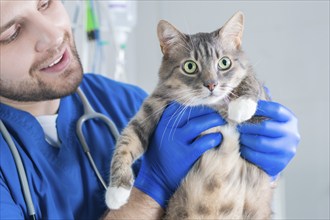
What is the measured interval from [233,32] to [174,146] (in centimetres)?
37

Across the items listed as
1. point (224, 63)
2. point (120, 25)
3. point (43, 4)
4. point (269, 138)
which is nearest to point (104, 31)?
point (120, 25)

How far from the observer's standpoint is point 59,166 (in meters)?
1.17

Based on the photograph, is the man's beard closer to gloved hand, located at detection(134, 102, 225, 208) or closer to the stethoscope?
the stethoscope

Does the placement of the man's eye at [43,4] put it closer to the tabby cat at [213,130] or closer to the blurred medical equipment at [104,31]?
the tabby cat at [213,130]

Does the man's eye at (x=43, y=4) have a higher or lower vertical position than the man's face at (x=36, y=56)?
higher

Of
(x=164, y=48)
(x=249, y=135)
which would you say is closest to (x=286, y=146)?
(x=249, y=135)

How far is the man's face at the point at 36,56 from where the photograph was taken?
1127mm

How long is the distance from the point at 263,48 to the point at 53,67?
2.36 ft

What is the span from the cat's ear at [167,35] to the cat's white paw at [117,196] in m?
0.43

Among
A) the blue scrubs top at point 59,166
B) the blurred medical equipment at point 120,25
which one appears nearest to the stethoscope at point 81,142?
the blue scrubs top at point 59,166

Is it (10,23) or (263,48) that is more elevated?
(10,23)

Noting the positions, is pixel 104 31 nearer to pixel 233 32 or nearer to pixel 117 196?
pixel 233 32

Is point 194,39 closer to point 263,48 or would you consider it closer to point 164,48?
point 164,48

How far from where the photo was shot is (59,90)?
1187 mm
